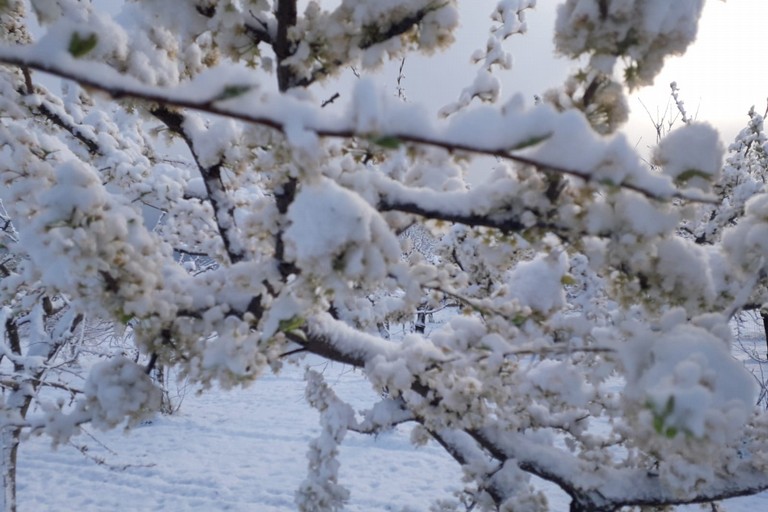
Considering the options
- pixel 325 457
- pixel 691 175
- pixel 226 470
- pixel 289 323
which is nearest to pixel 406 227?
pixel 289 323

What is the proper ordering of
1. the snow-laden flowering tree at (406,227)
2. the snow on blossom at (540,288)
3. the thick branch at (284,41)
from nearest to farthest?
the snow-laden flowering tree at (406,227) < the thick branch at (284,41) < the snow on blossom at (540,288)

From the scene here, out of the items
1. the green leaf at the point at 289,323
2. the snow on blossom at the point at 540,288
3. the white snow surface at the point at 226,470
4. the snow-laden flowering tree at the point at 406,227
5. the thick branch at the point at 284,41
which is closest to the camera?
the snow-laden flowering tree at the point at 406,227

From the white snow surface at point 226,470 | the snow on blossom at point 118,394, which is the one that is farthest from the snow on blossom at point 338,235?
the white snow surface at point 226,470

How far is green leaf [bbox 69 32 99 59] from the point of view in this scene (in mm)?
577

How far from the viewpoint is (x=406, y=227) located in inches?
63.7

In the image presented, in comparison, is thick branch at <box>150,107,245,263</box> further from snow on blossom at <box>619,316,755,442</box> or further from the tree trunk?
the tree trunk

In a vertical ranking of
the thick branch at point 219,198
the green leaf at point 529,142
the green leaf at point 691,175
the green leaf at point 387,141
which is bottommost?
the green leaf at point 387,141

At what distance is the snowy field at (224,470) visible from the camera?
6516 millimetres

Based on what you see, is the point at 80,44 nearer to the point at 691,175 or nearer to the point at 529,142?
the point at 529,142

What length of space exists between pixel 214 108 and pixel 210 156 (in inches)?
59.6

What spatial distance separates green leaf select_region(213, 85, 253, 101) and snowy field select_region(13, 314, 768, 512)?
5098 mm

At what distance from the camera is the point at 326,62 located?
1.45 metres

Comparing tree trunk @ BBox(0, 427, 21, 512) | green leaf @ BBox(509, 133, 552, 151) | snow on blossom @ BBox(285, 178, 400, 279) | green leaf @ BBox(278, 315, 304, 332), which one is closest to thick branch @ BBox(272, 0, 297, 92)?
snow on blossom @ BBox(285, 178, 400, 279)

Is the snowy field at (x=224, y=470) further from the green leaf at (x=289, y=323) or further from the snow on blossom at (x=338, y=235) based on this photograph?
the snow on blossom at (x=338, y=235)
